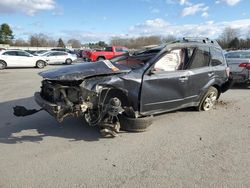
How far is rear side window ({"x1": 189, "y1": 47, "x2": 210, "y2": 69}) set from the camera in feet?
21.4

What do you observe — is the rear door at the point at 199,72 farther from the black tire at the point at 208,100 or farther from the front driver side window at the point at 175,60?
the black tire at the point at 208,100

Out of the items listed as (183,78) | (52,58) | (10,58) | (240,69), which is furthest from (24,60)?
(183,78)

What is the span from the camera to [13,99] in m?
8.76

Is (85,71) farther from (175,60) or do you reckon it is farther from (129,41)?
(129,41)

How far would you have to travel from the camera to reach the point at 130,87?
534 cm

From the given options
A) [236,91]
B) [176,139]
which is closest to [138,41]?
[236,91]

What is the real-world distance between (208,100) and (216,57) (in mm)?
1149

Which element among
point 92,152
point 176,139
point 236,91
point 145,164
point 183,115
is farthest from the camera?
point 236,91

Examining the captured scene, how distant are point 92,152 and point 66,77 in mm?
1392

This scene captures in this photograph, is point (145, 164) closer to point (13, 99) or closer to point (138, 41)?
point (13, 99)

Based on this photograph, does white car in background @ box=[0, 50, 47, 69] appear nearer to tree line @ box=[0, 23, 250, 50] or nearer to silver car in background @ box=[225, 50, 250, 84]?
silver car in background @ box=[225, 50, 250, 84]

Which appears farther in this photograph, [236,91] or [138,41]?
[138,41]

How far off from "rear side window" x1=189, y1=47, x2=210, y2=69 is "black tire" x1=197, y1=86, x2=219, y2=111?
0.74 meters

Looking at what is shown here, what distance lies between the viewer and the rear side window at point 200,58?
6509 millimetres
